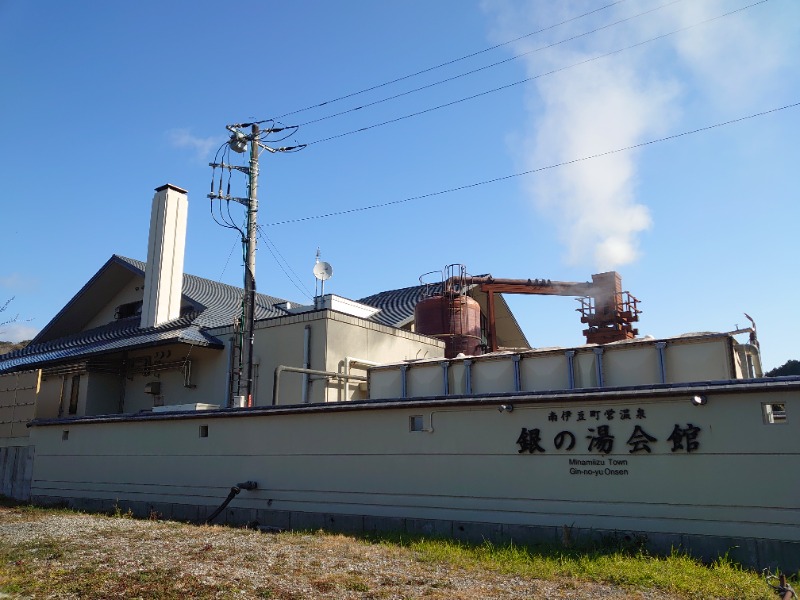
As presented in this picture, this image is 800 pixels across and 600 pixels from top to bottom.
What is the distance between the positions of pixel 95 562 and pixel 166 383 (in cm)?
1280

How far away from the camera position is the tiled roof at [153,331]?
20734mm

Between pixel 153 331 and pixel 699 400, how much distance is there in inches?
678

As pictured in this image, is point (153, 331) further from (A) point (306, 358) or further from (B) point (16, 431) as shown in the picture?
(A) point (306, 358)

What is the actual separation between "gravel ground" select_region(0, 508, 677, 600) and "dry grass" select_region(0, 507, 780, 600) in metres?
0.01

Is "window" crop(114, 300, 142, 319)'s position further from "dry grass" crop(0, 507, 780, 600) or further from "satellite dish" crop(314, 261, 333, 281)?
"dry grass" crop(0, 507, 780, 600)

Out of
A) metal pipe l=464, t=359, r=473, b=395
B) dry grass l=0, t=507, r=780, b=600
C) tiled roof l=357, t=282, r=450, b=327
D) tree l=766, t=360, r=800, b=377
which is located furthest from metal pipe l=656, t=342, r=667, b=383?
tree l=766, t=360, r=800, b=377

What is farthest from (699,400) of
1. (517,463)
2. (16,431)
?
(16,431)

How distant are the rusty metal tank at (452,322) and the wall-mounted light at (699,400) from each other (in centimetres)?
1234

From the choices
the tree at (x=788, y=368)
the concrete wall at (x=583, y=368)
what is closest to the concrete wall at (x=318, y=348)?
the concrete wall at (x=583, y=368)

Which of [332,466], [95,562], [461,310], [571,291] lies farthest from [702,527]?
[571,291]

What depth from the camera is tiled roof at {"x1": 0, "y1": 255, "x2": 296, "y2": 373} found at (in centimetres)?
2073

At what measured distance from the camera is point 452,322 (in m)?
22.6

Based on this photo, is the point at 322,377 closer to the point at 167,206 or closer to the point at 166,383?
the point at 166,383

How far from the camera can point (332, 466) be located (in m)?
13.7
